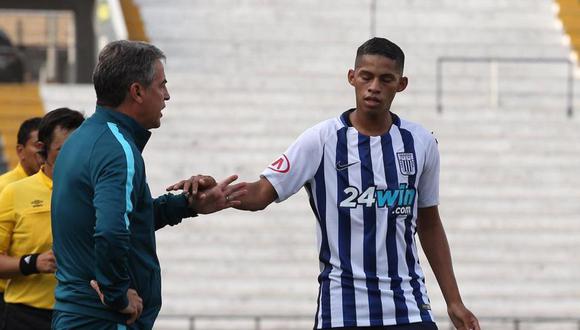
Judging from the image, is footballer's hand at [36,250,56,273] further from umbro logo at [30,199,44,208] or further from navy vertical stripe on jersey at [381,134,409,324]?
navy vertical stripe on jersey at [381,134,409,324]

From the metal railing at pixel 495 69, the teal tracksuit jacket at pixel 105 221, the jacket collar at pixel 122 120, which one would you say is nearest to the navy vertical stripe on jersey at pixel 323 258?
the teal tracksuit jacket at pixel 105 221

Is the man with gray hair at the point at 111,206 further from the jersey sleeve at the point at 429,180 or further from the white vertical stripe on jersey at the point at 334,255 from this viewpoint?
the jersey sleeve at the point at 429,180

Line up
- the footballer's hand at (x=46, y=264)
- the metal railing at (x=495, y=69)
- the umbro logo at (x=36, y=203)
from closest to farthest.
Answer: the footballer's hand at (x=46, y=264)
the umbro logo at (x=36, y=203)
the metal railing at (x=495, y=69)

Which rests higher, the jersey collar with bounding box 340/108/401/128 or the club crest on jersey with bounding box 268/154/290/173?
the jersey collar with bounding box 340/108/401/128

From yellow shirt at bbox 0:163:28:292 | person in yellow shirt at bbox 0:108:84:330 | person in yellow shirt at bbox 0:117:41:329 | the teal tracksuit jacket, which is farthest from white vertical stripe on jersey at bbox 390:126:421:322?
yellow shirt at bbox 0:163:28:292

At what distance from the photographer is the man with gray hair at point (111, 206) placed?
459cm

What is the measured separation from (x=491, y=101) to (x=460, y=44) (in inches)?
79.2

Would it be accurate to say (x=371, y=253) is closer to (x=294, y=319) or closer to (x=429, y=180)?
(x=429, y=180)

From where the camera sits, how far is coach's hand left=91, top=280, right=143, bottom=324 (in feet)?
15.3

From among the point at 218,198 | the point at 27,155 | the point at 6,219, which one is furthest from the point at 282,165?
the point at 27,155

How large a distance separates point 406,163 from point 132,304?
1.32 metres

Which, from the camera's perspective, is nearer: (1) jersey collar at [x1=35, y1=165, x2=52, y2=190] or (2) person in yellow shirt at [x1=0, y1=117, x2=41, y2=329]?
(1) jersey collar at [x1=35, y1=165, x2=52, y2=190]

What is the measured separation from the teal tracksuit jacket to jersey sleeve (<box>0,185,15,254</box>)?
1.39 metres

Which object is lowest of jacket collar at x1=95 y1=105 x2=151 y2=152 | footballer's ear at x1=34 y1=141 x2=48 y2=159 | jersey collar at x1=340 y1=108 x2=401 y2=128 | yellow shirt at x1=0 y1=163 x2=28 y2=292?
yellow shirt at x1=0 y1=163 x2=28 y2=292
